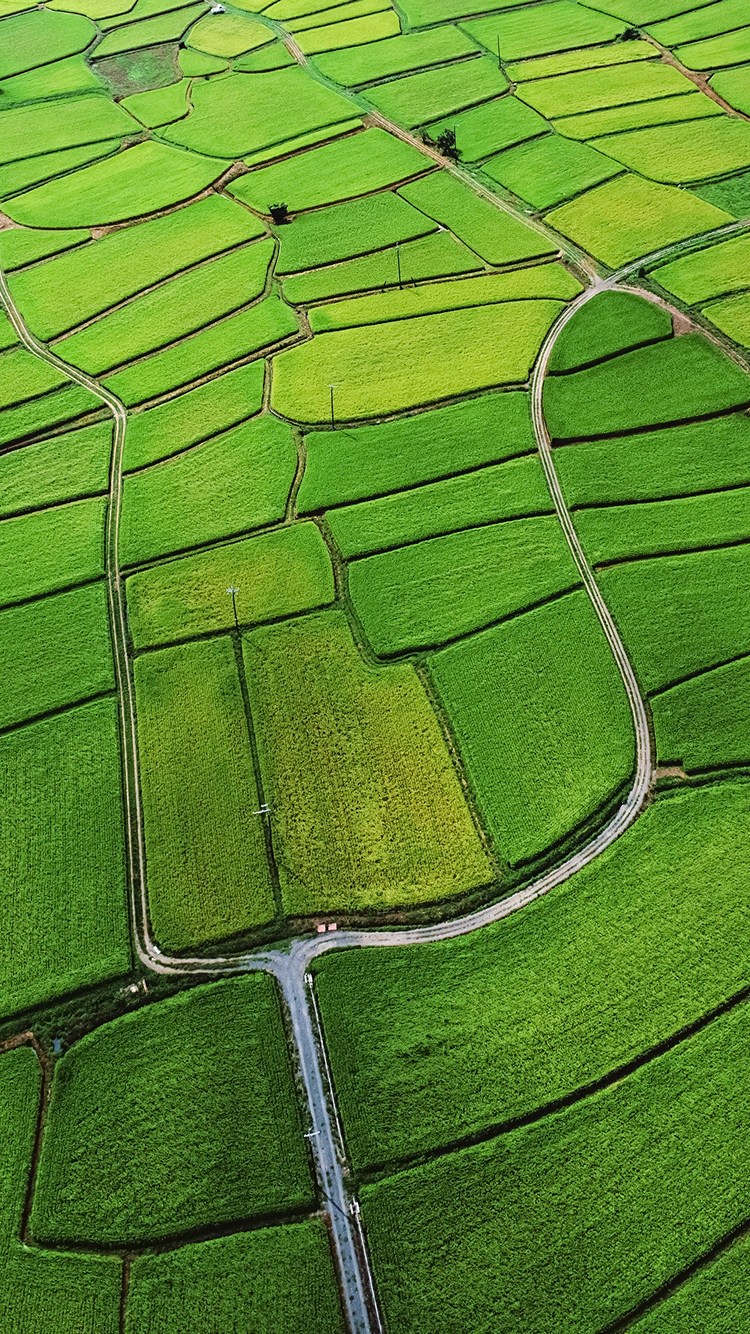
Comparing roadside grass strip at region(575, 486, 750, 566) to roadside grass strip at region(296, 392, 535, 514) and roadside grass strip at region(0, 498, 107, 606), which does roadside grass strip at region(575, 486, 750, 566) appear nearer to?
roadside grass strip at region(296, 392, 535, 514)

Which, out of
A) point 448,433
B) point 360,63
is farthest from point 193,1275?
point 360,63

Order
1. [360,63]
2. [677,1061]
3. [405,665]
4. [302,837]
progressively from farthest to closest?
[360,63]
[405,665]
[302,837]
[677,1061]

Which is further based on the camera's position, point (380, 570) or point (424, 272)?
point (424, 272)

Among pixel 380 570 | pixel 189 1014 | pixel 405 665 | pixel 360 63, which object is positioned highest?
pixel 360 63

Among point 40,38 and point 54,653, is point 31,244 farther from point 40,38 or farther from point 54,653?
point 40,38

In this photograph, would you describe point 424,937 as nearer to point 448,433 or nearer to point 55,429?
point 448,433

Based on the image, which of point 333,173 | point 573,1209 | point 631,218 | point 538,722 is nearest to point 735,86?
point 631,218

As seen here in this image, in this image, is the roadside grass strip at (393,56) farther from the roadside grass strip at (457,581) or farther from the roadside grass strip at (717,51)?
the roadside grass strip at (457,581)

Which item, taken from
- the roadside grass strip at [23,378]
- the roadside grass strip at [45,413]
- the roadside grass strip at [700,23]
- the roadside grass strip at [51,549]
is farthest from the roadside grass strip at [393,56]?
the roadside grass strip at [51,549]
